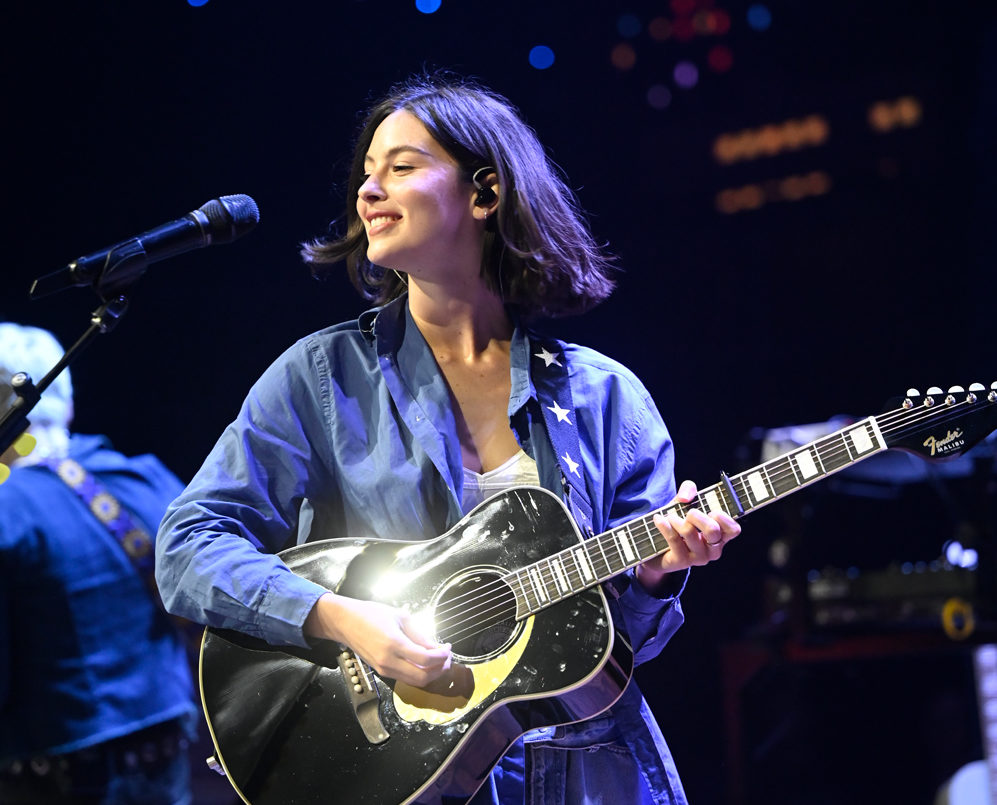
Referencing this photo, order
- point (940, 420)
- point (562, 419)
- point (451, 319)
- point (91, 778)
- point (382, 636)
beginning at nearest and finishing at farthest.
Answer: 1. point (382, 636)
2. point (940, 420)
3. point (562, 419)
4. point (451, 319)
5. point (91, 778)

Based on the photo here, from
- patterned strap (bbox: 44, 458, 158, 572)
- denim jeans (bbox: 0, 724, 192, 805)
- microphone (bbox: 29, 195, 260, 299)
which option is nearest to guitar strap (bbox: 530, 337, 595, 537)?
microphone (bbox: 29, 195, 260, 299)

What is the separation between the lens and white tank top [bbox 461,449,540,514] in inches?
85.9

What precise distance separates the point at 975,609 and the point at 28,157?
499 centimetres

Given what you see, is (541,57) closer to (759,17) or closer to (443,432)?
(759,17)

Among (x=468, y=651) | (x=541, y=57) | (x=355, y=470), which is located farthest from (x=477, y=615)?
(x=541, y=57)

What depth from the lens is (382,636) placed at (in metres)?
1.86

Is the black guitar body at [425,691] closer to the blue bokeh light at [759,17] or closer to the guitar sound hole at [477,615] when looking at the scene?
the guitar sound hole at [477,615]

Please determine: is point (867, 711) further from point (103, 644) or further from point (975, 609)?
point (103, 644)

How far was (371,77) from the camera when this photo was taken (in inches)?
181

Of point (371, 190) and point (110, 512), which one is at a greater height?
point (371, 190)

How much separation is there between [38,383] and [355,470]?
0.64 metres

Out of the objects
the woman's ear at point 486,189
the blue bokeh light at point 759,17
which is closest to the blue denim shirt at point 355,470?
the woman's ear at point 486,189

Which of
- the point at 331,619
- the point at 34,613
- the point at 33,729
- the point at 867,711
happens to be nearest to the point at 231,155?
the point at 34,613

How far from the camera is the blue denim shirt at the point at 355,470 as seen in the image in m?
1.98
